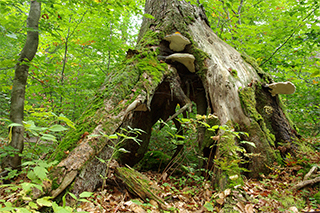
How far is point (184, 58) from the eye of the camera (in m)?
3.77

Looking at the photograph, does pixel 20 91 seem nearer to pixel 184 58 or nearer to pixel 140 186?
pixel 140 186

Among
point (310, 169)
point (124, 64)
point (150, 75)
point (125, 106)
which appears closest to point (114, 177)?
point (125, 106)

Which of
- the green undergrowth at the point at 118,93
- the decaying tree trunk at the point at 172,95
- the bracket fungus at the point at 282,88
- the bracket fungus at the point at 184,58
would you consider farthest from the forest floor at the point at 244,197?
the bracket fungus at the point at 184,58

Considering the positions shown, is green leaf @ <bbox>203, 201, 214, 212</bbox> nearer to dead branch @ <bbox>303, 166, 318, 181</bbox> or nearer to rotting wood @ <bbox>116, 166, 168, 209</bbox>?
rotting wood @ <bbox>116, 166, 168, 209</bbox>

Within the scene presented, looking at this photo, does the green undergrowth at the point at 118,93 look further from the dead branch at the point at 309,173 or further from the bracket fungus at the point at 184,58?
the dead branch at the point at 309,173

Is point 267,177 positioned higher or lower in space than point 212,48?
lower

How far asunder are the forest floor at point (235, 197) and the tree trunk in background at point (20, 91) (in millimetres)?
403

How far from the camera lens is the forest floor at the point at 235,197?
2168 mm

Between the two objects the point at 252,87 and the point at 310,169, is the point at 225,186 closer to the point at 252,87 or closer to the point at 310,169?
the point at 310,169

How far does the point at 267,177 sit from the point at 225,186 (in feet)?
3.73

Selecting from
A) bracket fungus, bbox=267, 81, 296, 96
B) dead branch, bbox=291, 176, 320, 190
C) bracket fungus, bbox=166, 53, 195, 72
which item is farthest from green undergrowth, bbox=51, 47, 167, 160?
dead branch, bbox=291, 176, 320, 190

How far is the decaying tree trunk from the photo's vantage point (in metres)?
2.43

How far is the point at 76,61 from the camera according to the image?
689 centimetres

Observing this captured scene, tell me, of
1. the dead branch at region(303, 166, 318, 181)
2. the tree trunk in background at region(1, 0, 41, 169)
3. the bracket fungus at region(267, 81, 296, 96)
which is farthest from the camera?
the bracket fungus at region(267, 81, 296, 96)
